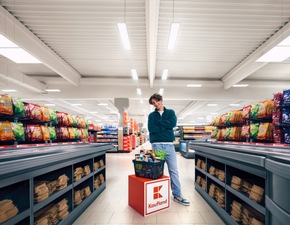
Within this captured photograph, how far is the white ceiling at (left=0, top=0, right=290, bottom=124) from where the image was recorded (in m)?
5.08

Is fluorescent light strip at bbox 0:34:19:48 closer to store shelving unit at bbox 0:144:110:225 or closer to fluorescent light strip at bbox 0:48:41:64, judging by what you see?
fluorescent light strip at bbox 0:48:41:64

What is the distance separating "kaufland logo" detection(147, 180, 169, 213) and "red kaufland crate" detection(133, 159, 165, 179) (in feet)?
0.42

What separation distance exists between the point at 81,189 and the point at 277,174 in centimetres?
292

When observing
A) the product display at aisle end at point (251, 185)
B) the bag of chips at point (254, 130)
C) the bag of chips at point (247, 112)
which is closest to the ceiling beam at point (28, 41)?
the product display at aisle end at point (251, 185)

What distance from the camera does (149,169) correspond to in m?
3.00

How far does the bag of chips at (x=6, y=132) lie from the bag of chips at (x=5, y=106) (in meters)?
0.17

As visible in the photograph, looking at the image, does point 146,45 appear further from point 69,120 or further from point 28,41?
point 69,120

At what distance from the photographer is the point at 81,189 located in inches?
134

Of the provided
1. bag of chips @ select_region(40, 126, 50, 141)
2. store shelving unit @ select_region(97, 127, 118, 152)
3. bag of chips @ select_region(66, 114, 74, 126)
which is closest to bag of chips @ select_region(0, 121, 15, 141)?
bag of chips @ select_region(40, 126, 50, 141)

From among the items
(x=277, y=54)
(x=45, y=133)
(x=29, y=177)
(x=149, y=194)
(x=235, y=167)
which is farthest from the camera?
(x=277, y=54)

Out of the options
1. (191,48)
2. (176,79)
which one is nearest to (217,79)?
(176,79)

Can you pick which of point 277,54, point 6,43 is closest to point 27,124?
point 6,43

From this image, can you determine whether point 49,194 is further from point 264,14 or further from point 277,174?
point 264,14

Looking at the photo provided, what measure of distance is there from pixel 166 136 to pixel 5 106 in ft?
8.34
